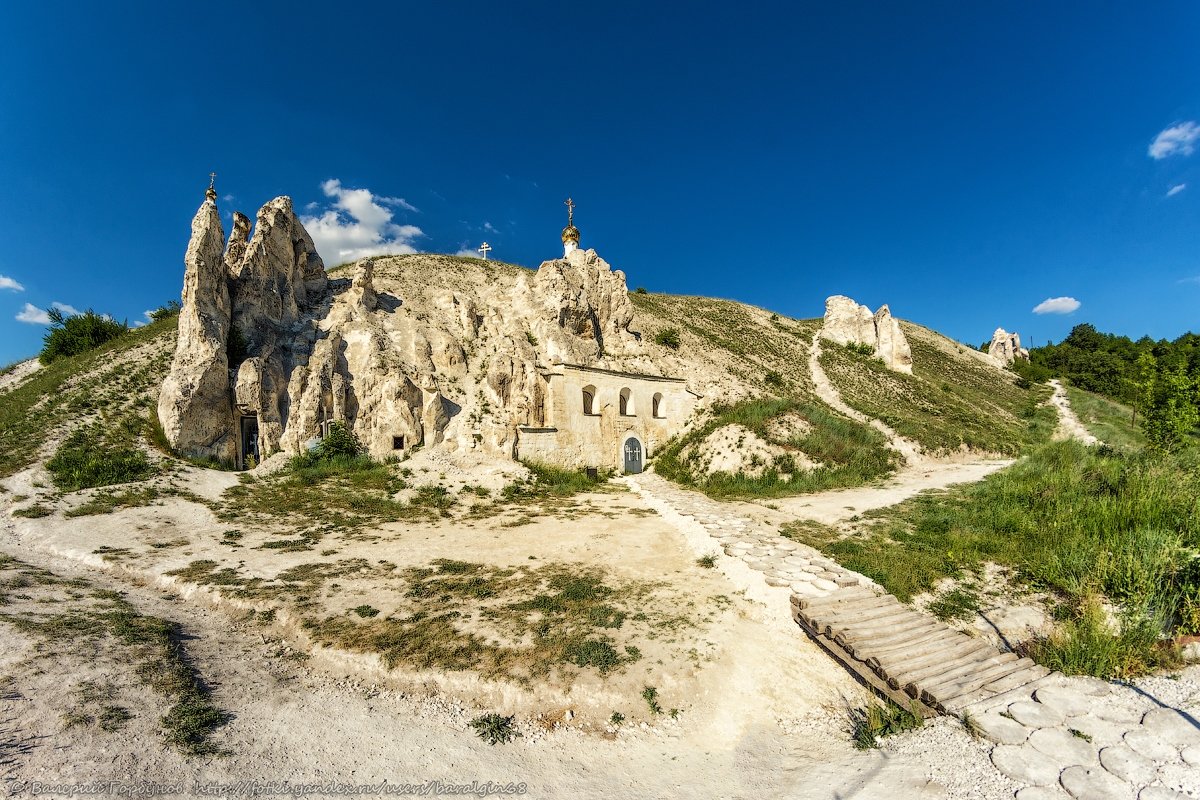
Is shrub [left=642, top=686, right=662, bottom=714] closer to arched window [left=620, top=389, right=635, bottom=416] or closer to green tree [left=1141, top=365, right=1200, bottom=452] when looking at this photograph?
green tree [left=1141, top=365, right=1200, bottom=452]

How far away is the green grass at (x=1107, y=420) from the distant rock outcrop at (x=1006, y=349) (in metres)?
13.6

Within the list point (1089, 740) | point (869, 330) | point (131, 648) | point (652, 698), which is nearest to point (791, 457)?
point (1089, 740)

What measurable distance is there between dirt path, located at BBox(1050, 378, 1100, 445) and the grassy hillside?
2.89 ft

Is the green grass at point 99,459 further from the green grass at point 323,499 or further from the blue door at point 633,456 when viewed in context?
the blue door at point 633,456

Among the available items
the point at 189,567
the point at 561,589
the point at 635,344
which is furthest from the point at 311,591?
the point at 635,344

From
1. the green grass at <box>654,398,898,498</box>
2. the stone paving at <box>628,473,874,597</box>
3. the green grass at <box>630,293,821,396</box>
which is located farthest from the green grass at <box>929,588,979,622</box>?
the green grass at <box>630,293,821,396</box>

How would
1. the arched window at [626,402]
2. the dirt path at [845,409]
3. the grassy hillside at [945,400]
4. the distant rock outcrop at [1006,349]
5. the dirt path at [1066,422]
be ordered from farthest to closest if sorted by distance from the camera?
1. the distant rock outcrop at [1006,349]
2. the dirt path at [1066,422]
3. the grassy hillside at [945,400]
4. the arched window at [626,402]
5. the dirt path at [845,409]

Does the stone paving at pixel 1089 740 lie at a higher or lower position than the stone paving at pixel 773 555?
lower

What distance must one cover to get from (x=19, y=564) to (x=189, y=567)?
3253 millimetres

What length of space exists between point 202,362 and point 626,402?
20.7 metres

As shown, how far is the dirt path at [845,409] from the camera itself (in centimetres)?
2577

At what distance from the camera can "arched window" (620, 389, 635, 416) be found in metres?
27.8

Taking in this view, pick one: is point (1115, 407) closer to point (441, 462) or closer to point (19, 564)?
point (441, 462)

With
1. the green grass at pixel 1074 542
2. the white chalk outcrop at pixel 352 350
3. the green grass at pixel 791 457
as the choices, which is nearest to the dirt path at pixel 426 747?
the green grass at pixel 1074 542
